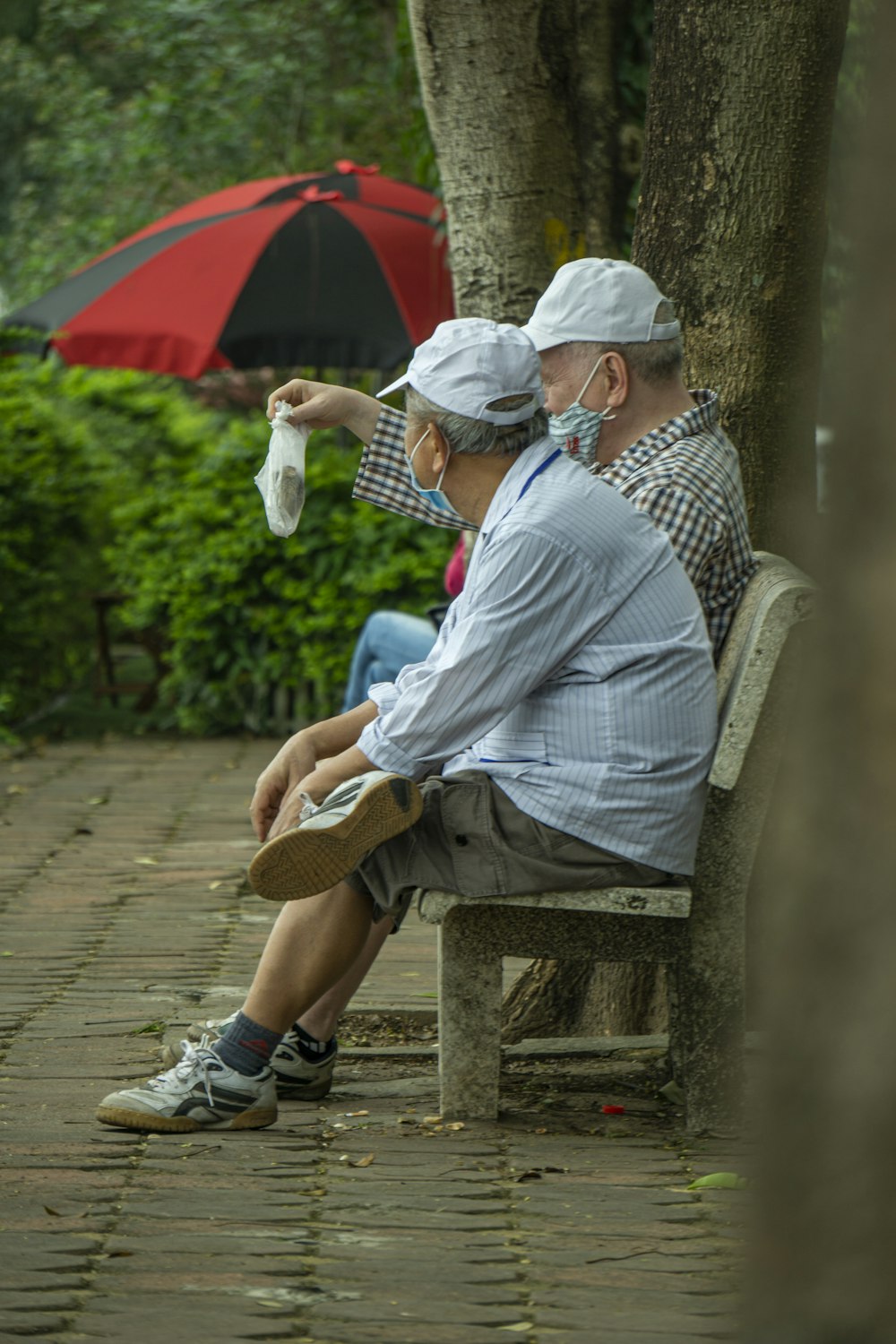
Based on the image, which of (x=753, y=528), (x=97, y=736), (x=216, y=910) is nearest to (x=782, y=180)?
(x=753, y=528)

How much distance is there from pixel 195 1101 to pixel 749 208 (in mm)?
2360

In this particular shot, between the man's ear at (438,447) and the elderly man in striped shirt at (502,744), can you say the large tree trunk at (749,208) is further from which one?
the man's ear at (438,447)

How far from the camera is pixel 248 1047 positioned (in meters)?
3.52

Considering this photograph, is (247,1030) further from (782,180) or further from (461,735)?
(782,180)

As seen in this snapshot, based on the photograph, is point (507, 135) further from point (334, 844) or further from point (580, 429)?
point (334, 844)

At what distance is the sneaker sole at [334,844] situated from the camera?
326 cm

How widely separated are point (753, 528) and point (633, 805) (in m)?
1.08

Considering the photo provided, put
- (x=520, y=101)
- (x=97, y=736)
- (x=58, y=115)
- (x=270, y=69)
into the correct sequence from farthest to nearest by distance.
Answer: (x=58, y=115) → (x=270, y=69) → (x=97, y=736) → (x=520, y=101)

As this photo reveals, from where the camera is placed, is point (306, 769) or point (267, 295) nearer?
point (306, 769)

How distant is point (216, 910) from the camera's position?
5.68 meters

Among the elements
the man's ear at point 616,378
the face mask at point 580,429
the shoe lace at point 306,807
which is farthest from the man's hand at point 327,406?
the shoe lace at point 306,807

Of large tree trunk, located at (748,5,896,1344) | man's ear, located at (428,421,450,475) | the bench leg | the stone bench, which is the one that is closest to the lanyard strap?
man's ear, located at (428,421,450,475)

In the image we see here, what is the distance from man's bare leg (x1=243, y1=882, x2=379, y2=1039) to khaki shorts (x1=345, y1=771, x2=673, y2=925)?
0.06 m

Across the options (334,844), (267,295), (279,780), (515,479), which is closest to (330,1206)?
(334,844)
